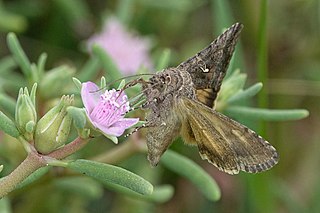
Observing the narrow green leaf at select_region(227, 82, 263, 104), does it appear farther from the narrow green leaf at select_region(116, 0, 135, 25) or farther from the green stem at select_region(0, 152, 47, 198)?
the narrow green leaf at select_region(116, 0, 135, 25)

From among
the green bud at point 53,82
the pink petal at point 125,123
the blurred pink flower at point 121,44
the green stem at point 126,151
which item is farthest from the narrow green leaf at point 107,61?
the blurred pink flower at point 121,44

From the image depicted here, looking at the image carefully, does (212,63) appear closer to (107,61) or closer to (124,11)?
(107,61)

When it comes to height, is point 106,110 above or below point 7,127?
above

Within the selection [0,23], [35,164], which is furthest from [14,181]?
[0,23]

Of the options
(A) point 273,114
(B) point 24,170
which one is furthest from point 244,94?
(B) point 24,170

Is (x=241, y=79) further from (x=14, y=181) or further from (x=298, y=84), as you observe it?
(x=298, y=84)
